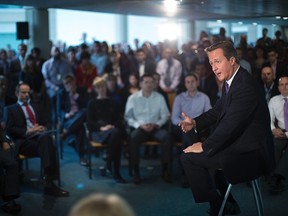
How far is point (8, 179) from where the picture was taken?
5336mm

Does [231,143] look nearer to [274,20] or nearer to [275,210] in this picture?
[275,210]

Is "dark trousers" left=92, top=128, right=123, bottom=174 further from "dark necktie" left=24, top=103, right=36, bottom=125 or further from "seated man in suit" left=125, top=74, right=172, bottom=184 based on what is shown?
"dark necktie" left=24, top=103, right=36, bottom=125

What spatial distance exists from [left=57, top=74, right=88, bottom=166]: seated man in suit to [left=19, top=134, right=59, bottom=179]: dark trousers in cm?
133

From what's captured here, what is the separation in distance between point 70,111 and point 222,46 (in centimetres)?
406

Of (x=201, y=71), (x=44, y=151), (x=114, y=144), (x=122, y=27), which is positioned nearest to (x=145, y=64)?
(x=201, y=71)

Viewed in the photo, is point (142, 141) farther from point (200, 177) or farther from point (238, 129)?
point (238, 129)

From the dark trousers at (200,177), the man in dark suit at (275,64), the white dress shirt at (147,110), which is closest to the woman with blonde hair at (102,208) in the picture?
the dark trousers at (200,177)

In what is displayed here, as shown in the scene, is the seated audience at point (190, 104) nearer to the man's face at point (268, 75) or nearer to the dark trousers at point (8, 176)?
the man's face at point (268, 75)

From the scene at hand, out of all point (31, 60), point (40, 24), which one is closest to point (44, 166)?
point (31, 60)

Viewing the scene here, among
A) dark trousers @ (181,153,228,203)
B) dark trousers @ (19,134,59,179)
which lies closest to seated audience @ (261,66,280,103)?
dark trousers @ (181,153,228,203)

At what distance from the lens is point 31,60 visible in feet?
31.4

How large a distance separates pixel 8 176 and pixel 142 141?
184 cm

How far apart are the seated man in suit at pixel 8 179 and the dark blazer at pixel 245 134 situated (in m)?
2.26

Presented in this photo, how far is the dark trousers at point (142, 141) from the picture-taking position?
647 cm
